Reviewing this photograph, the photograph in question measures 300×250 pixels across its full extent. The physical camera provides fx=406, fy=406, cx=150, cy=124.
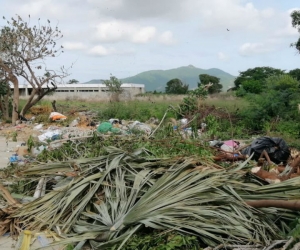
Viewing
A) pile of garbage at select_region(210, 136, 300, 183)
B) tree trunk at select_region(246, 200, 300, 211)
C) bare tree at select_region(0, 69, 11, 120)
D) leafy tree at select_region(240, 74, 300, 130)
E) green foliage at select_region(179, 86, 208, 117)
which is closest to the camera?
tree trunk at select_region(246, 200, 300, 211)

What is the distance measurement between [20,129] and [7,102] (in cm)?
454

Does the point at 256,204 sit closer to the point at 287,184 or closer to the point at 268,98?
the point at 287,184

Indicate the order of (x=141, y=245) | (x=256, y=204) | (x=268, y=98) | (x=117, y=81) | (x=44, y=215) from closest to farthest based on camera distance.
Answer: (x=141, y=245)
(x=256, y=204)
(x=44, y=215)
(x=268, y=98)
(x=117, y=81)

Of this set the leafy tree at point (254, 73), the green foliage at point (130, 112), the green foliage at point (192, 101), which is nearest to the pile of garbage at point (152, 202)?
the green foliage at point (192, 101)

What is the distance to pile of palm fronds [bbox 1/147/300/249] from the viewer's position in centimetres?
359

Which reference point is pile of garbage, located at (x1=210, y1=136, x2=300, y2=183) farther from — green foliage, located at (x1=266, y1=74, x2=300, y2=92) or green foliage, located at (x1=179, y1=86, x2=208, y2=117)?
green foliage, located at (x1=266, y1=74, x2=300, y2=92)

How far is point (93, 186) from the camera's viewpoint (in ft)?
14.4

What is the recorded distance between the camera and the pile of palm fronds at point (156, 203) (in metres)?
3.59

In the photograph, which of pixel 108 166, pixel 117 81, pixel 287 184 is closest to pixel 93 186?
pixel 108 166

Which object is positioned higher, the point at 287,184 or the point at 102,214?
the point at 287,184

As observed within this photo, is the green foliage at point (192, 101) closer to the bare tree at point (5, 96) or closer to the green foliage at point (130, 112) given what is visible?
the green foliage at point (130, 112)

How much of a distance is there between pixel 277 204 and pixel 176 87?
→ 42.5 m

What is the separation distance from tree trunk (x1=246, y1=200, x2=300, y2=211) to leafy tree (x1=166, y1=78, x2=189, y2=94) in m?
40.9

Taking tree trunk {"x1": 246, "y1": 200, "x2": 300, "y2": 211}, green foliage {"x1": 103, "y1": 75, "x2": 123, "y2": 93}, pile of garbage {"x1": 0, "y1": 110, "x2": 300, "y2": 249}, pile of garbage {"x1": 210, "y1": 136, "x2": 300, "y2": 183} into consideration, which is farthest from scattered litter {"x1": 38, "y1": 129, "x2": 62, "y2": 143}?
green foliage {"x1": 103, "y1": 75, "x2": 123, "y2": 93}
